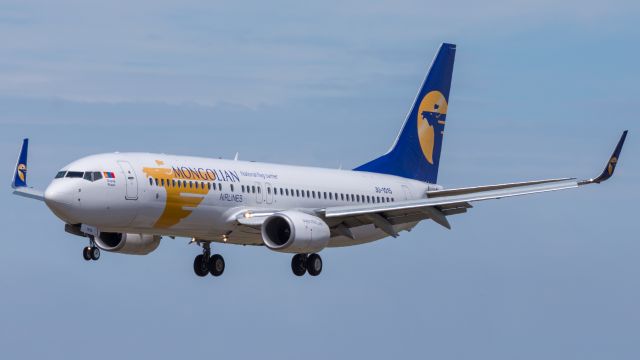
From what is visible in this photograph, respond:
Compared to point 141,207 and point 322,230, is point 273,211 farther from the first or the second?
point 141,207

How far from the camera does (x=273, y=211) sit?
62.2m

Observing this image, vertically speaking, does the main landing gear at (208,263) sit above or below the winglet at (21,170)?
below

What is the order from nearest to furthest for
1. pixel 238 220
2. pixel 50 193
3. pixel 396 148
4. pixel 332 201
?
1. pixel 50 193
2. pixel 238 220
3. pixel 332 201
4. pixel 396 148

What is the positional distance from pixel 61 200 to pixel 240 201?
331 inches

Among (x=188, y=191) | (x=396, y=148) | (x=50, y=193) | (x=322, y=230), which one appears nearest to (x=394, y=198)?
(x=396, y=148)

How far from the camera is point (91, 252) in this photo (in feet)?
193

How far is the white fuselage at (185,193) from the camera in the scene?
5634 cm

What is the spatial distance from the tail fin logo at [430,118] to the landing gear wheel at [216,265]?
13.0 meters

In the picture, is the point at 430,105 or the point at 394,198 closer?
the point at 394,198

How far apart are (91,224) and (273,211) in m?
8.57

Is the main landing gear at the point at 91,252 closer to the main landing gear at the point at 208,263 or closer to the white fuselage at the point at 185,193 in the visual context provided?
the white fuselage at the point at 185,193

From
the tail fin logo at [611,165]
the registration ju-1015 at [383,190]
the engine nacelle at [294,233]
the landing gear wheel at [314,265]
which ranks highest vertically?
the registration ju-1015 at [383,190]

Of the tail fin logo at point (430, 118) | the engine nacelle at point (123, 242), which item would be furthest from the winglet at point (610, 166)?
the engine nacelle at point (123, 242)

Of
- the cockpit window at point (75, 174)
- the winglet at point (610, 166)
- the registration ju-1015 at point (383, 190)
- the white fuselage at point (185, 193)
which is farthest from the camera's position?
the registration ju-1015 at point (383, 190)
